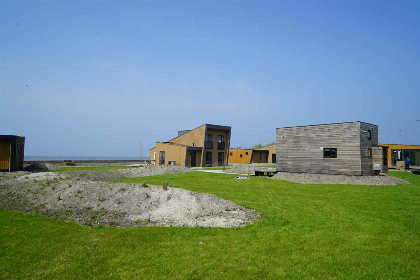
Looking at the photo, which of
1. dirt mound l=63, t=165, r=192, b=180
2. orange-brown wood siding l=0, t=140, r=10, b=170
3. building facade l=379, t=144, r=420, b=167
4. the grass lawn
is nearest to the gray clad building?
dirt mound l=63, t=165, r=192, b=180

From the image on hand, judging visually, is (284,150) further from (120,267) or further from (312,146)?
(120,267)

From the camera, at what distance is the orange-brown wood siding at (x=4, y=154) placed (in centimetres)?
2984

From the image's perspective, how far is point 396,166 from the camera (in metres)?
43.0

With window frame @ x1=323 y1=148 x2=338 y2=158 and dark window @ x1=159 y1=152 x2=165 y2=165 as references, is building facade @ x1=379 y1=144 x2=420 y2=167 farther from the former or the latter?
dark window @ x1=159 y1=152 x2=165 y2=165

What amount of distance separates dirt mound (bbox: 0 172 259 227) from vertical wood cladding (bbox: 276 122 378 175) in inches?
774

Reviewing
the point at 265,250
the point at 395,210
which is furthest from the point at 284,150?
the point at 265,250

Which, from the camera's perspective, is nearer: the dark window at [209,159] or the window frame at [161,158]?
the dark window at [209,159]

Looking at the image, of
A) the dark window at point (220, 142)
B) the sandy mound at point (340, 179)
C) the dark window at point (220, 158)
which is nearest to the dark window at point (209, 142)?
the dark window at point (220, 142)

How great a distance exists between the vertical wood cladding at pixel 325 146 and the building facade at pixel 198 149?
17.2 metres

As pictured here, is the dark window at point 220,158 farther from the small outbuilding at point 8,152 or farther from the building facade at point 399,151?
the small outbuilding at point 8,152

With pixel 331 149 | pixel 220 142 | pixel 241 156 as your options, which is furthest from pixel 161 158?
pixel 331 149

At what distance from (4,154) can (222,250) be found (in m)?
32.1

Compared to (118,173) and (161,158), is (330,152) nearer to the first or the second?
(118,173)

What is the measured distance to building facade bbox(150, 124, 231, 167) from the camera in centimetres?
4581
